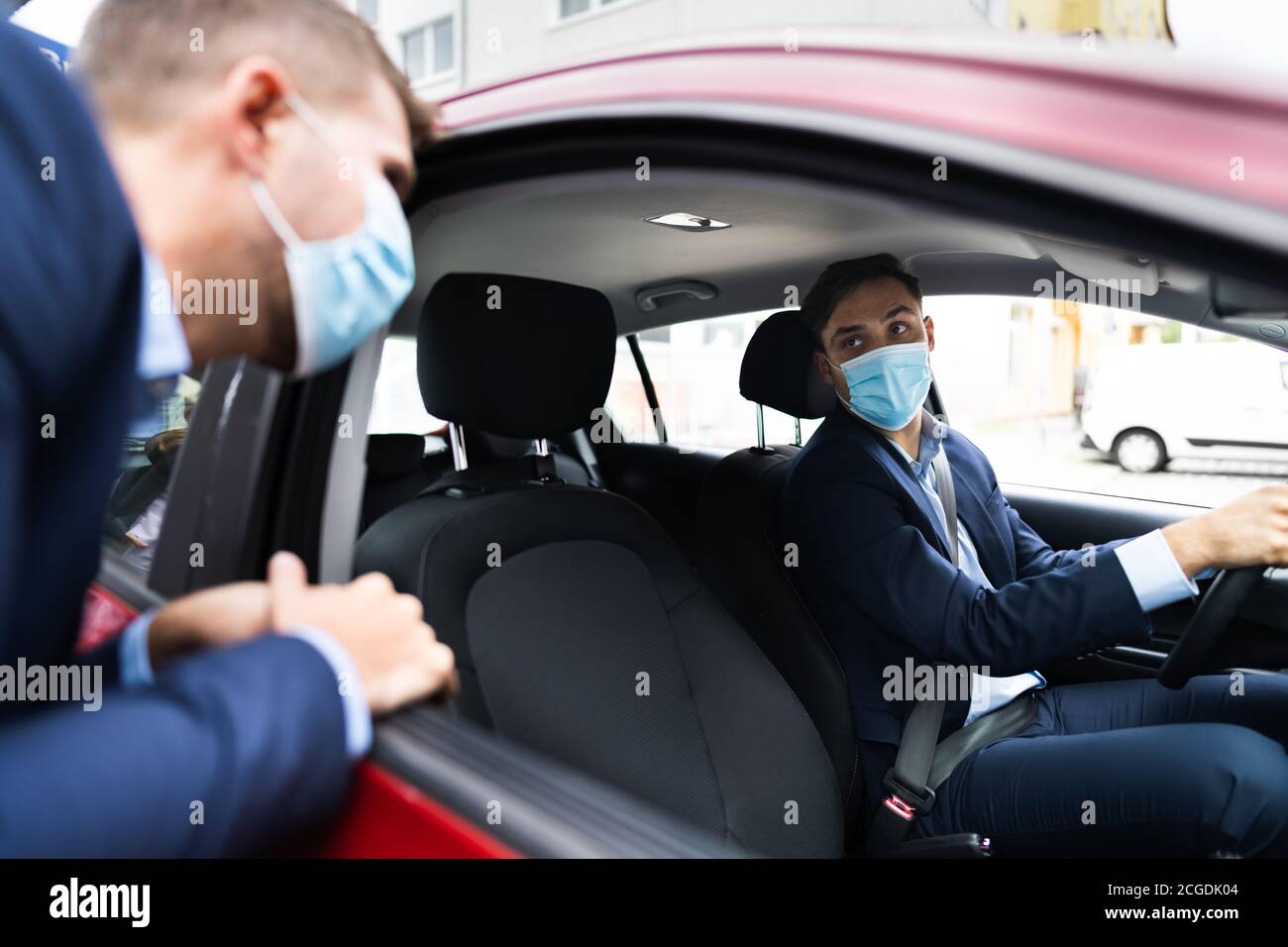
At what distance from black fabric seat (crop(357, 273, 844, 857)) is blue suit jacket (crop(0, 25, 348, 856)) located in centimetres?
77

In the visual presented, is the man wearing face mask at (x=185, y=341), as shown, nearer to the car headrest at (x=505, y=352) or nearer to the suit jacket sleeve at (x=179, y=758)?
the suit jacket sleeve at (x=179, y=758)

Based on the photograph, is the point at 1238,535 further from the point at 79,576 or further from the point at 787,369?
the point at 79,576

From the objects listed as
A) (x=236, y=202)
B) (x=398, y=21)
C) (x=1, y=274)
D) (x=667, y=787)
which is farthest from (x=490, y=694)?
(x=398, y=21)


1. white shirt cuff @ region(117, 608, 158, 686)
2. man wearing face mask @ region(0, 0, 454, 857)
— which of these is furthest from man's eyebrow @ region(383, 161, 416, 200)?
white shirt cuff @ region(117, 608, 158, 686)

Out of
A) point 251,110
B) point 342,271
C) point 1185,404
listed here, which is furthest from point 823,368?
point 251,110

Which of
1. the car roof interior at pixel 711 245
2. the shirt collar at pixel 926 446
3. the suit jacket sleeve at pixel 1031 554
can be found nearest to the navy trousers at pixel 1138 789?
the suit jacket sleeve at pixel 1031 554

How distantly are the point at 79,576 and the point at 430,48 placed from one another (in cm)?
1628

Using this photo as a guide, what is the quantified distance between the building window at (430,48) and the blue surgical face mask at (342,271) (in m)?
15.4

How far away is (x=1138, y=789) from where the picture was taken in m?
1.55

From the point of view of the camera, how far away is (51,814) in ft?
1.87

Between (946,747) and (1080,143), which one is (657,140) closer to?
(1080,143)

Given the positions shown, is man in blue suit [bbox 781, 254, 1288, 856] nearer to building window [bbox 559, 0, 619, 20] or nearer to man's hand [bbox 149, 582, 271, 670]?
man's hand [bbox 149, 582, 271, 670]

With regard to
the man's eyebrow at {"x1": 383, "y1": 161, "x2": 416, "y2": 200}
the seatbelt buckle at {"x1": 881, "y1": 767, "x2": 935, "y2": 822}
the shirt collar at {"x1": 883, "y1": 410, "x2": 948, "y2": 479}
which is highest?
the man's eyebrow at {"x1": 383, "y1": 161, "x2": 416, "y2": 200}

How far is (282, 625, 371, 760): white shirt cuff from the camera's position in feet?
2.35
